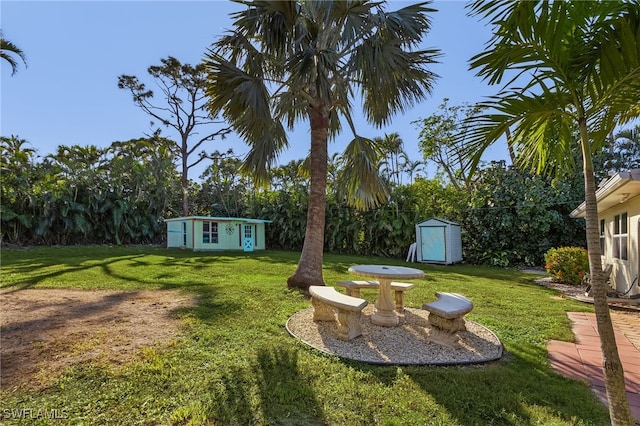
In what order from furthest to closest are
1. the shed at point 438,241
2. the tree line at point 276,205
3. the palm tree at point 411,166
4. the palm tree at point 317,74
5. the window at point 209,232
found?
1. the palm tree at point 411,166
2. the window at point 209,232
3. the shed at point 438,241
4. the tree line at point 276,205
5. the palm tree at point 317,74

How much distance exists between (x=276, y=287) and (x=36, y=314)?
3773mm

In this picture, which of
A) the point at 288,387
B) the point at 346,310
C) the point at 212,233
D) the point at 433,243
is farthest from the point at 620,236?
the point at 212,233

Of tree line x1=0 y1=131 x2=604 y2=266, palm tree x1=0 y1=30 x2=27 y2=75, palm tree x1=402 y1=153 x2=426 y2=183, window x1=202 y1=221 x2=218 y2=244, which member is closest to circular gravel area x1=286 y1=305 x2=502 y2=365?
tree line x1=0 y1=131 x2=604 y2=266

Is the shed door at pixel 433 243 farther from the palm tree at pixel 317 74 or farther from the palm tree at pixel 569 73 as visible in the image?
the palm tree at pixel 569 73

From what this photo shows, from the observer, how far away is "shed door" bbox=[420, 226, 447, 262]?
12977 mm

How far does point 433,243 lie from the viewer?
1319 cm

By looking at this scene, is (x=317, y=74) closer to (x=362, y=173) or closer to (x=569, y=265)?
(x=362, y=173)

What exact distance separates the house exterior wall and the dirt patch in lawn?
329 inches

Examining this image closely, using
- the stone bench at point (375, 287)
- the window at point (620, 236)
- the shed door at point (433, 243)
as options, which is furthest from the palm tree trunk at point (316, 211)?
the shed door at point (433, 243)

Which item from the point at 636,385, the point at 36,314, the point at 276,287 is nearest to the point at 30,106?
the point at 36,314

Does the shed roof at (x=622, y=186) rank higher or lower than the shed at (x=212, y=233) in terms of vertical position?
higher

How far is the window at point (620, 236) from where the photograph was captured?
7.28 meters

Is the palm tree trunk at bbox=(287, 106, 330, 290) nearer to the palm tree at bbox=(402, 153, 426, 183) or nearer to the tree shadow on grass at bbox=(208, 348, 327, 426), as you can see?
the tree shadow on grass at bbox=(208, 348, 327, 426)

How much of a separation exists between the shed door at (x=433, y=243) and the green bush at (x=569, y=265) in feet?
13.5
